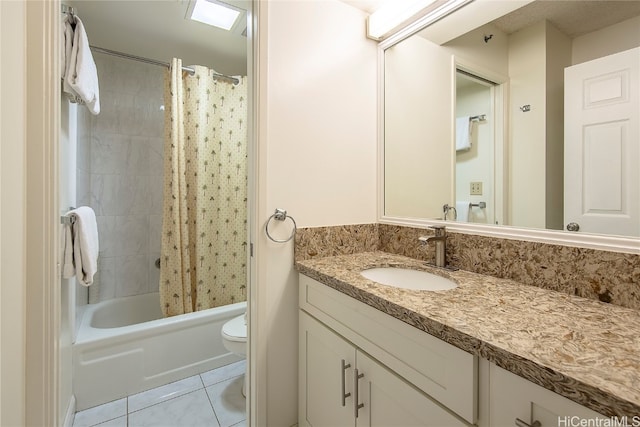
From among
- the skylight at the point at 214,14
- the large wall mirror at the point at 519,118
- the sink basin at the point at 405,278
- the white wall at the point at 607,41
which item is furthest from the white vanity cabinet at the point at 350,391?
the skylight at the point at 214,14

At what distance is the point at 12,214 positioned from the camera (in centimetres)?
81

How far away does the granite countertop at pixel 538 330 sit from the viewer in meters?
0.45

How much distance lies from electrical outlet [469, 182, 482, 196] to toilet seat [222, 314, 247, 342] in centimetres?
138

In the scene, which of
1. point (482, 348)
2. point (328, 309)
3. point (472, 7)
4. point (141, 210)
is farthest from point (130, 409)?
point (472, 7)

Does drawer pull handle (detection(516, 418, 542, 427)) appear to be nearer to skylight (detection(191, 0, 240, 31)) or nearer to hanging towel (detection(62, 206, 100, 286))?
hanging towel (detection(62, 206, 100, 286))

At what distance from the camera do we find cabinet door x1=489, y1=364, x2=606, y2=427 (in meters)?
0.47

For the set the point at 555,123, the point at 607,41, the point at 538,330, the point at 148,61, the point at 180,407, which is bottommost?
the point at 180,407

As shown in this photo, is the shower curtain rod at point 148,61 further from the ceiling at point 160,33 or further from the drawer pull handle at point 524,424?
the drawer pull handle at point 524,424

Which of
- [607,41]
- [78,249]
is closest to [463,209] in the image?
[607,41]

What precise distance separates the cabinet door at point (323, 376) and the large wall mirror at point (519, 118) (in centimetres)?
69

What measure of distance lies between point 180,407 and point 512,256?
1.74m

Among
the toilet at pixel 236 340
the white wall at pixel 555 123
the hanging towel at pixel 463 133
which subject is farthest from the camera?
the toilet at pixel 236 340

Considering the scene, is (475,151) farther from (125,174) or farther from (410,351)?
(125,174)

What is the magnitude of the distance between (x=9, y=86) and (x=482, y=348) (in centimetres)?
133
